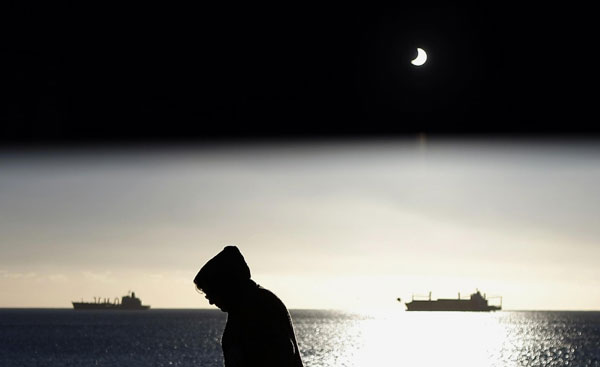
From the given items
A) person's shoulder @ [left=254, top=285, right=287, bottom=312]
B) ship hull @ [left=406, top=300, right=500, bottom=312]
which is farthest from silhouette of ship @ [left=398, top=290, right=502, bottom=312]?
person's shoulder @ [left=254, top=285, right=287, bottom=312]

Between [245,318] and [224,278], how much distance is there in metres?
0.12

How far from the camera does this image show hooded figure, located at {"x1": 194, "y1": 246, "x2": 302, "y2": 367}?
263cm

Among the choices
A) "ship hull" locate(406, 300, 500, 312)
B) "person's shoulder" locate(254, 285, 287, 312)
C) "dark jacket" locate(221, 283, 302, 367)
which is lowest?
"dark jacket" locate(221, 283, 302, 367)

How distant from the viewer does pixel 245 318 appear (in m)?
2.66

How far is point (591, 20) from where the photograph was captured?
10.1ft

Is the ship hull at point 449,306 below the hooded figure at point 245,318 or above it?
above

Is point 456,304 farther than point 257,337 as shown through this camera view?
Yes

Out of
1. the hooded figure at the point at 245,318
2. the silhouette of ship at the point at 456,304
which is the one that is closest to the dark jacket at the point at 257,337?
the hooded figure at the point at 245,318

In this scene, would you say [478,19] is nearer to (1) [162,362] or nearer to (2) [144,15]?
(2) [144,15]

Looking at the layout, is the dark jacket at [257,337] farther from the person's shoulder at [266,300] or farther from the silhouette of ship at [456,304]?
the silhouette of ship at [456,304]

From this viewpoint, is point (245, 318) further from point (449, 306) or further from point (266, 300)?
point (449, 306)

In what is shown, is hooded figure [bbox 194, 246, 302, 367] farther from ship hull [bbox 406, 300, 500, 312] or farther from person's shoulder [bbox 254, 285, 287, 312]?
ship hull [bbox 406, 300, 500, 312]

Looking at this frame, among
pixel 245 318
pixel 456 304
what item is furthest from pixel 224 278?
pixel 456 304

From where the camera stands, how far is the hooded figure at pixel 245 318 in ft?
8.62
